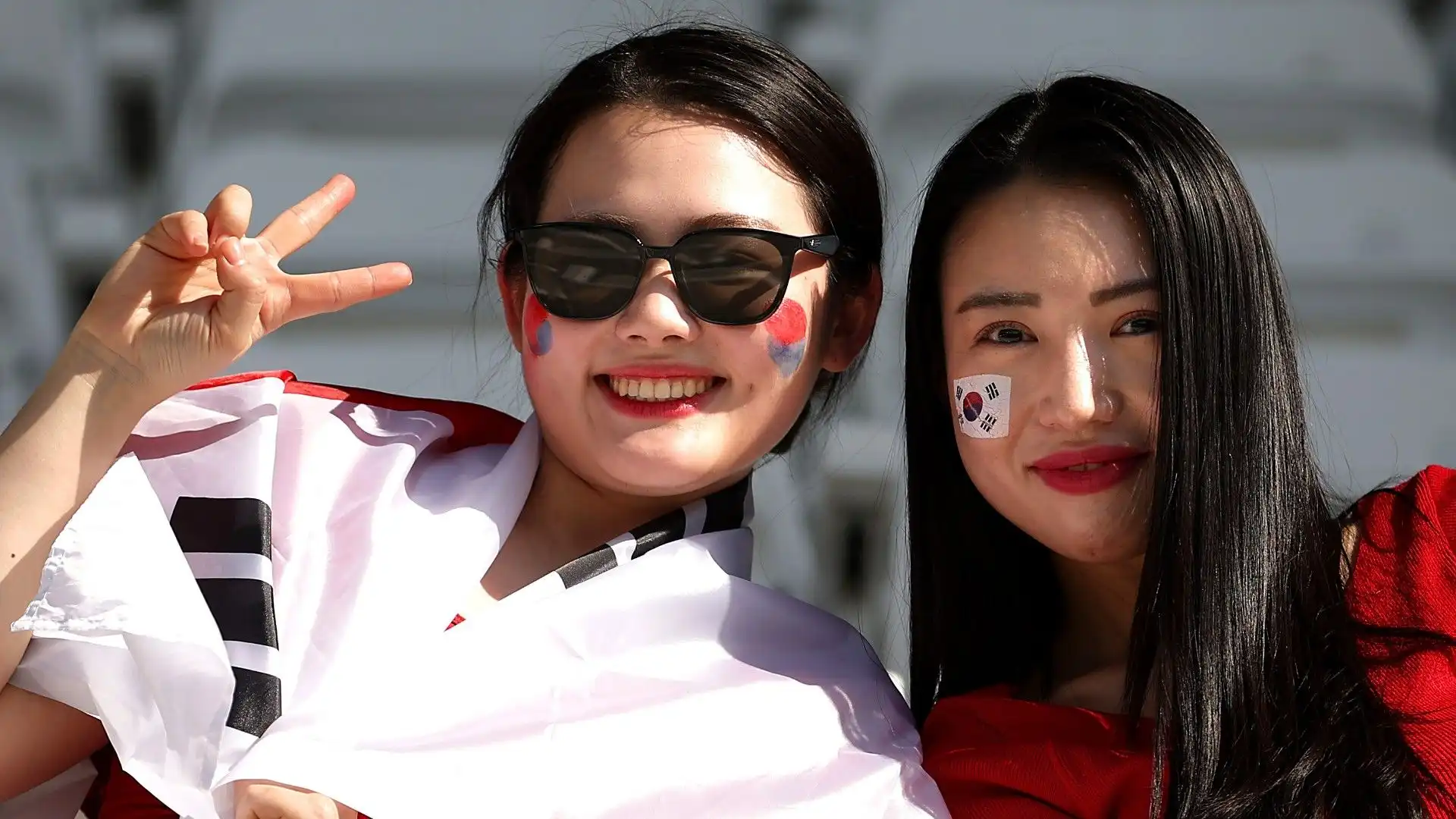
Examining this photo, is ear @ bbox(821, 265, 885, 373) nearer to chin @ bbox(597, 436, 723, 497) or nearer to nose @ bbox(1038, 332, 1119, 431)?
chin @ bbox(597, 436, 723, 497)

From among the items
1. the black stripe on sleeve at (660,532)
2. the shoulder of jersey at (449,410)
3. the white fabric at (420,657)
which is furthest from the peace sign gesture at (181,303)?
the black stripe on sleeve at (660,532)

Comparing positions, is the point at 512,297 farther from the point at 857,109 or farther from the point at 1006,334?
the point at 857,109

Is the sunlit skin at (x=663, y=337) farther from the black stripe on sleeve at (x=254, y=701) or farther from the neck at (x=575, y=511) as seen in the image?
the black stripe on sleeve at (x=254, y=701)

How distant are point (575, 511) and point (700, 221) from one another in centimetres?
44

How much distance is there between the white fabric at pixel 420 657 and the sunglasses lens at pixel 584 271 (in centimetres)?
25

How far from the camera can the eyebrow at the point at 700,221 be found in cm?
181

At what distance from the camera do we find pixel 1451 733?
1520mm

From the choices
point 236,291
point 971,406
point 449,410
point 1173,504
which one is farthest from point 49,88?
point 1173,504

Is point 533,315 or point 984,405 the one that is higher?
point 533,315

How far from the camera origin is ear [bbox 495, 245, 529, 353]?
2025 mm

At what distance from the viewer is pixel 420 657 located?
5.39 ft

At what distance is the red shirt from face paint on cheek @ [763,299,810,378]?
47cm

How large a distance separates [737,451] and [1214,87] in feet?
5.48

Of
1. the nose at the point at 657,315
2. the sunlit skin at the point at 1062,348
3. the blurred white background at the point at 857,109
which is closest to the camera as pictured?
the sunlit skin at the point at 1062,348
